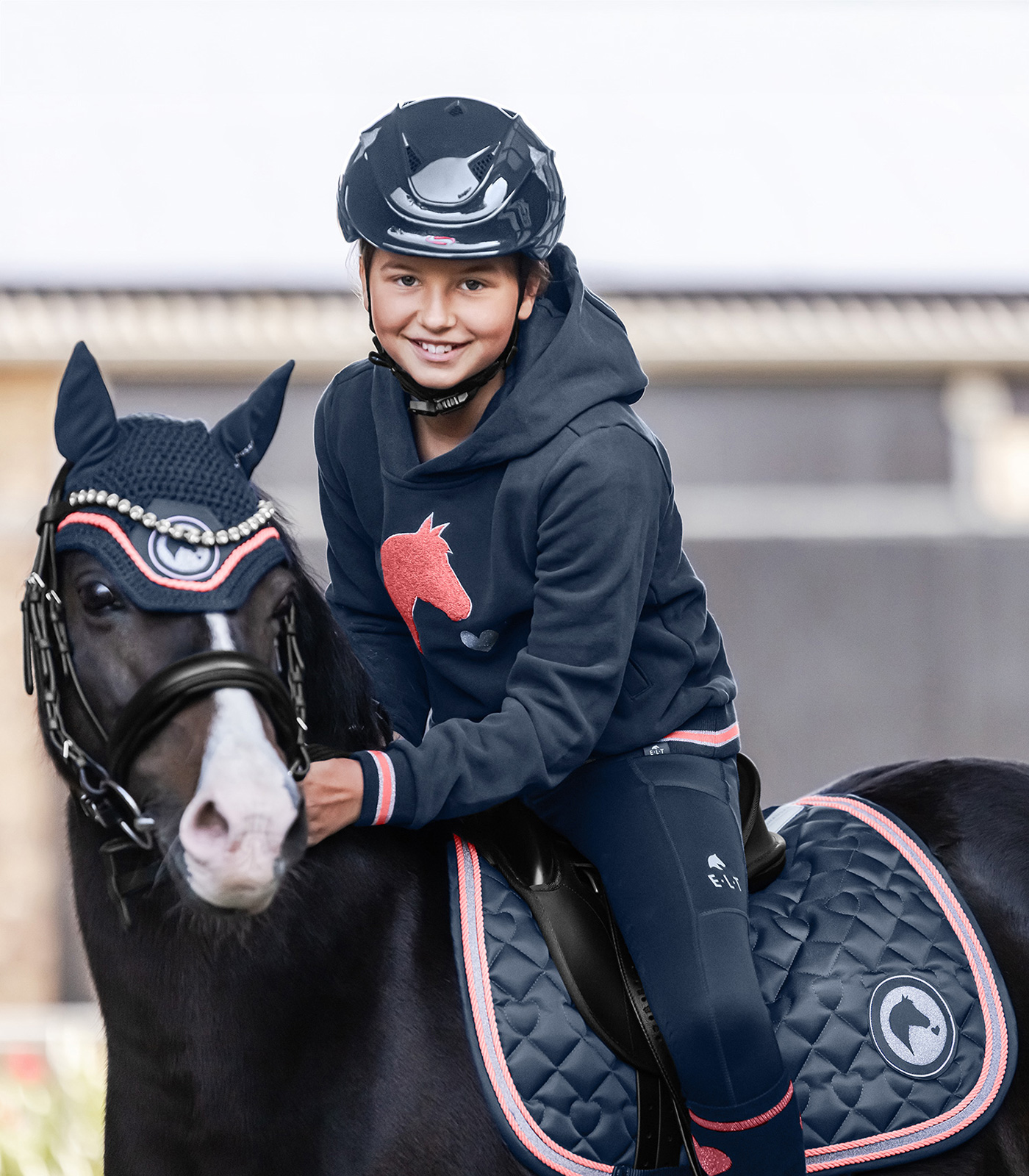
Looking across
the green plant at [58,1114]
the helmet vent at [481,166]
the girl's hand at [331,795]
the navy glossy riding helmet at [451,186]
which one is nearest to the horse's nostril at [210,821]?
the girl's hand at [331,795]

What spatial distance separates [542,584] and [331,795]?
0.51 metres

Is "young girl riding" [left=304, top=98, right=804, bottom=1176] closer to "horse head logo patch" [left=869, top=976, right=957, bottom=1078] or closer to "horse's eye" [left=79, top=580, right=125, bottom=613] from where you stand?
"horse head logo patch" [left=869, top=976, right=957, bottom=1078]

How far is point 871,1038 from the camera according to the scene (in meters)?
2.29

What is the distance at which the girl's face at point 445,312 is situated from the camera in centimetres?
226

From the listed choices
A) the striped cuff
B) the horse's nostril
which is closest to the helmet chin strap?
the striped cuff

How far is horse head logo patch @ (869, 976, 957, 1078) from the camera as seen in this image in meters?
2.29

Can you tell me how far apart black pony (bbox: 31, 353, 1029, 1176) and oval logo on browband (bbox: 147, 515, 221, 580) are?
61 millimetres

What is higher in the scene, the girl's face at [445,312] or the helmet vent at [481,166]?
the helmet vent at [481,166]

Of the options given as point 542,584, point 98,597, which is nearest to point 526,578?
point 542,584

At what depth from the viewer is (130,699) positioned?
Answer: 6.15 ft

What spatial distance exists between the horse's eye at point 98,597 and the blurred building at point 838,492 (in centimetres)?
533

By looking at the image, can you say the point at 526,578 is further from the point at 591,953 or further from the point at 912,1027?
the point at 912,1027

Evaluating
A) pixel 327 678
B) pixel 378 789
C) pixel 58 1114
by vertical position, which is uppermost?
pixel 327 678

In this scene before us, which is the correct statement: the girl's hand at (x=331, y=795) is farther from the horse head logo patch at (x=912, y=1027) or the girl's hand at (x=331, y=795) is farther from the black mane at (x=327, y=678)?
the horse head logo patch at (x=912, y=1027)
